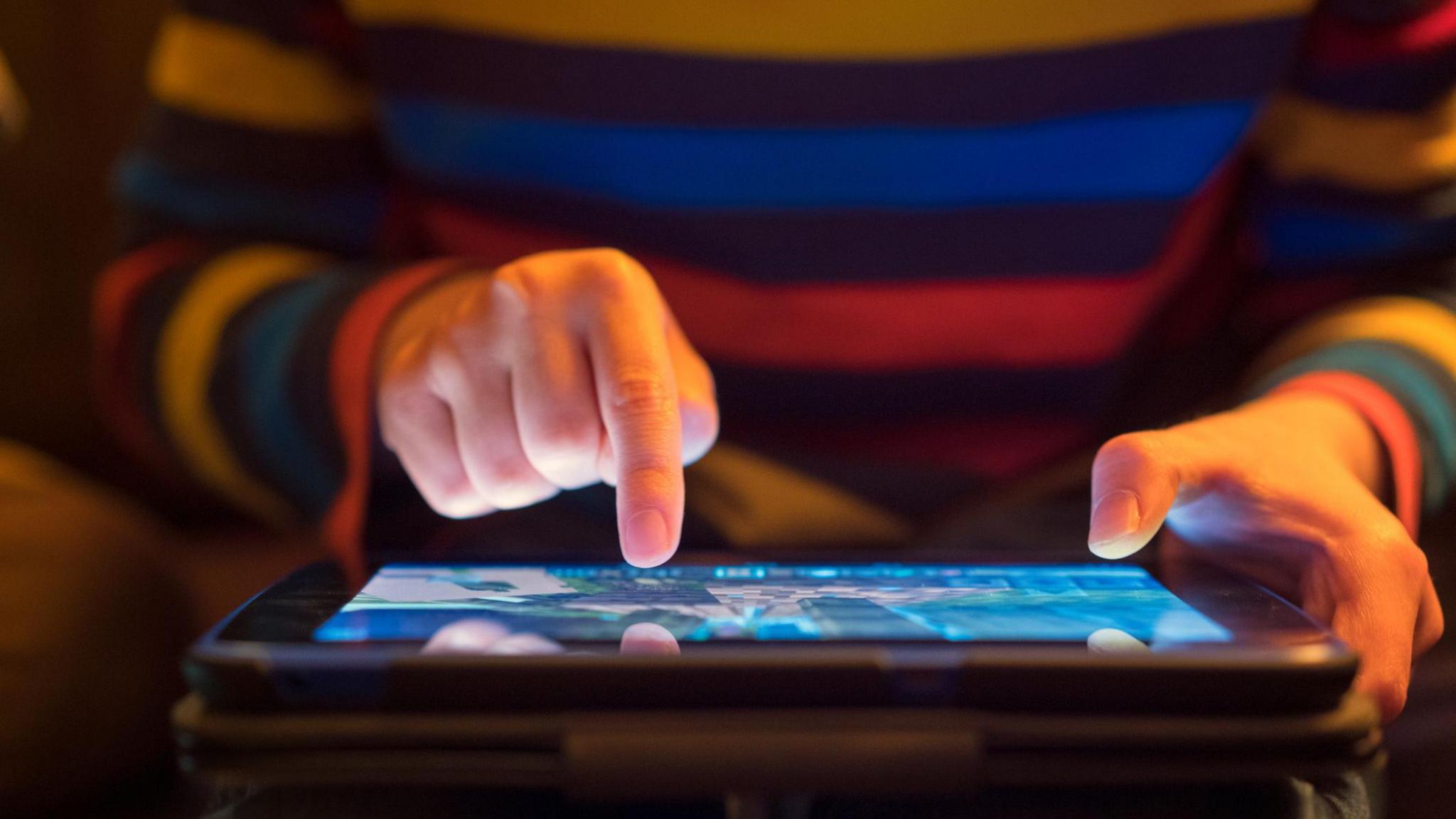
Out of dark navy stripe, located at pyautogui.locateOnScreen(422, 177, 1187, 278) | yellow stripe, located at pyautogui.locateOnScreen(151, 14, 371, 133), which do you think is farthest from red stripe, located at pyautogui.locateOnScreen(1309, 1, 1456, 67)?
yellow stripe, located at pyautogui.locateOnScreen(151, 14, 371, 133)

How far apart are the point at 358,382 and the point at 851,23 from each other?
0.89 feet

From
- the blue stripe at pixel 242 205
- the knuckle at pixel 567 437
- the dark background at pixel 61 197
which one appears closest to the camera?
the knuckle at pixel 567 437

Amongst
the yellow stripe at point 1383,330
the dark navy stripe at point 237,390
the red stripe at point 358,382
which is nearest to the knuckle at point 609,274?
the red stripe at point 358,382

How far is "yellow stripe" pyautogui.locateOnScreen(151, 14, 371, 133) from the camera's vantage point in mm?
554

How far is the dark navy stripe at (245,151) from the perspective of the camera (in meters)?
0.56

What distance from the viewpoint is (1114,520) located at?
12.2 inches

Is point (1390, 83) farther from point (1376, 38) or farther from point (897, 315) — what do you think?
point (897, 315)

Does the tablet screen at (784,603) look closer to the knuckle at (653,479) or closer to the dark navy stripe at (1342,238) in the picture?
the knuckle at (653,479)

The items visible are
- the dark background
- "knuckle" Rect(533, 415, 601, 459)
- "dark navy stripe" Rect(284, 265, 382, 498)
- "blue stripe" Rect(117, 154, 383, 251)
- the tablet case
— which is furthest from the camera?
the dark background

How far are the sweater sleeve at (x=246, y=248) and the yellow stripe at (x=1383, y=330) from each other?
1.41 feet

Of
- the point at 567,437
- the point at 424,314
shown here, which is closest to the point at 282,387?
the point at 424,314

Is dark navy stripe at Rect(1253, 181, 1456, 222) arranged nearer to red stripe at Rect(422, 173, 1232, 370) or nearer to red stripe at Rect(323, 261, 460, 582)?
red stripe at Rect(422, 173, 1232, 370)

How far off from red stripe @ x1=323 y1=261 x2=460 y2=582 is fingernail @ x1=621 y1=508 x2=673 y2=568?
16 cm

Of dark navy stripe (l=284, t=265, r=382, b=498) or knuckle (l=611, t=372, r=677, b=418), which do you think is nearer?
knuckle (l=611, t=372, r=677, b=418)
